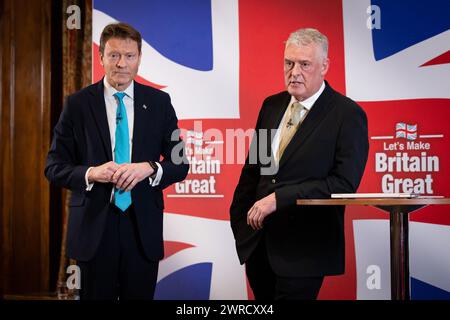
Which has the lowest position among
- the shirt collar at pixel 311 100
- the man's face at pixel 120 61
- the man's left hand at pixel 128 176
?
the man's left hand at pixel 128 176

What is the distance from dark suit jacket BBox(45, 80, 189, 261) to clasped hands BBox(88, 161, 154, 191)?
3.5 inches

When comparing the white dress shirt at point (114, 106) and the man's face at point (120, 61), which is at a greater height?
the man's face at point (120, 61)

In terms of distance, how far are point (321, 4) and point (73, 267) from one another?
7.59 ft

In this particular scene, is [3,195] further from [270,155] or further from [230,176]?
[270,155]

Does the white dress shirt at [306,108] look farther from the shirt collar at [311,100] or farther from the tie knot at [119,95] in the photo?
the tie knot at [119,95]

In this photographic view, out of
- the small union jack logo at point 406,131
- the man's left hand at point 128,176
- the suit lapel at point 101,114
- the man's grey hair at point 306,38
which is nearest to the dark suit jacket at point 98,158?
the suit lapel at point 101,114

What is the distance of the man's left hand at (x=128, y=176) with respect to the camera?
2693mm

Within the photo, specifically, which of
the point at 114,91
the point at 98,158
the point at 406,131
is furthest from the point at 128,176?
the point at 406,131

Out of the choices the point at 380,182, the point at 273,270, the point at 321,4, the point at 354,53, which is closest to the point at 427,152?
the point at 380,182

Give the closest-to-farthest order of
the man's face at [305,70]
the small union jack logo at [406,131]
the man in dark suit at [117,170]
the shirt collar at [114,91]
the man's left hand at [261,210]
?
the man's left hand at [261,210], the man in dark suit at [117,170], the man's face at [305,70], the shirt collar at [114,91], the small union jack logo at [406,131]

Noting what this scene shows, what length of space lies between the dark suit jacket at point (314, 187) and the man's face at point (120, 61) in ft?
2.58

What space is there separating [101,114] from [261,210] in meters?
0.85

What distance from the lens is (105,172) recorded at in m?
2.71

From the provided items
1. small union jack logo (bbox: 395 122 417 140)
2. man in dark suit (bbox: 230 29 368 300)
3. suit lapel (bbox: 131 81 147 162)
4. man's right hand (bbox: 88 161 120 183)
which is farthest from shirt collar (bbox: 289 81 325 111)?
small union jack logo (bbox: 395 122 417 140)
